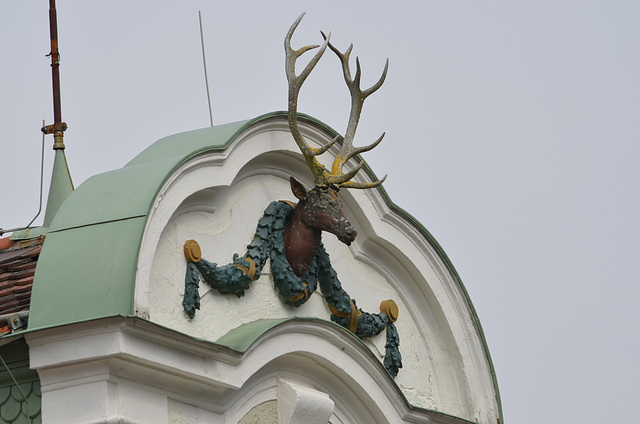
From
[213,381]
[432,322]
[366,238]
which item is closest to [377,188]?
[366,238]

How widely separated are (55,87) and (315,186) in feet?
8.52

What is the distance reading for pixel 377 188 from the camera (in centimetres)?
1200

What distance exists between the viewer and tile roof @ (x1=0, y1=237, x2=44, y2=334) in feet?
32.3

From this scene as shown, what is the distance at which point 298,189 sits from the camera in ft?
36.1

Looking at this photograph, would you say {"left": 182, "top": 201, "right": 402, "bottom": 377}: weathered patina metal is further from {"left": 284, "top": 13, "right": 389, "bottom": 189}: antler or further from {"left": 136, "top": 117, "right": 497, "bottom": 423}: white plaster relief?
{"left": 284, "top": 13, "right": 389, "bottom": 189}: antler

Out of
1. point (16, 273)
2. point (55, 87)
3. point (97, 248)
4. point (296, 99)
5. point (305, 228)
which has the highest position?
point (55, 87)

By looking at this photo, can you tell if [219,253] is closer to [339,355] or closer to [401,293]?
[339,355]

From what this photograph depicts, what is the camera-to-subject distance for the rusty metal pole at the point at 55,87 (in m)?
12.2

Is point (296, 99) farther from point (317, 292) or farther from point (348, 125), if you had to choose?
point (317, 292)

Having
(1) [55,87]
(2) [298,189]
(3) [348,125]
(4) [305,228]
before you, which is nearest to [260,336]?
(4) [305,228]

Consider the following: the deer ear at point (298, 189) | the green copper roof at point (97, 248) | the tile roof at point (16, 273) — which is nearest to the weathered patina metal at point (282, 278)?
the deer ear at point (298, 189)

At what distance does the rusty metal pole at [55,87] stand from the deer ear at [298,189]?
2.42 m

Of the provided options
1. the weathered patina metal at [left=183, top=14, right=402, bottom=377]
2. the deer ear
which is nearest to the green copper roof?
the weathered patina metal at [left=183, top=14, right=402, bottom=377]

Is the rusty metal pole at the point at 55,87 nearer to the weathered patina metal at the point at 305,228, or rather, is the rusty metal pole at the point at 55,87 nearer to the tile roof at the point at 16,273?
the tile roof at the point at 16,273
